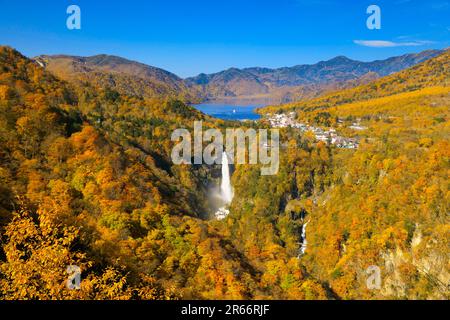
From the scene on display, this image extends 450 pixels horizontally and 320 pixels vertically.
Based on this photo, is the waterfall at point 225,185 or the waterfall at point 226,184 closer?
the waterfall at point 225,185

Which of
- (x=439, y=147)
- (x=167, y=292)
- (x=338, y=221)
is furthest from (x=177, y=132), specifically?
(x=167, y=292)

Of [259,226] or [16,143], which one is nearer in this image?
[16,143]

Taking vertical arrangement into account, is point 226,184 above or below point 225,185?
above

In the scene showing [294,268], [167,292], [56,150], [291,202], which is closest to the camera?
[167,292]

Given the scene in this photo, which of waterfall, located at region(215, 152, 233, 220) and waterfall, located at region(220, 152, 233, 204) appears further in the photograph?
waterfall, located at region(220, 152, 233, 204)

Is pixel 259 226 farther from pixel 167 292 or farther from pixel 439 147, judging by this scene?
pixel 167 292

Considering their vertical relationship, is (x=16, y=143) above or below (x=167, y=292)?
above

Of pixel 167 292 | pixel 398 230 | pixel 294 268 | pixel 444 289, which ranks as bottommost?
pixel 444 289
